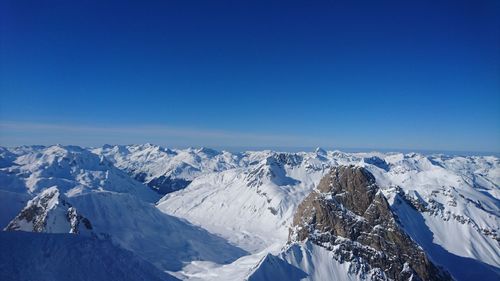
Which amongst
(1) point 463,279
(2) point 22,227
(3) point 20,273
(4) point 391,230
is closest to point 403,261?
(4) point 391,230

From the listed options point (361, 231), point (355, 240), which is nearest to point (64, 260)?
point (355, 240)

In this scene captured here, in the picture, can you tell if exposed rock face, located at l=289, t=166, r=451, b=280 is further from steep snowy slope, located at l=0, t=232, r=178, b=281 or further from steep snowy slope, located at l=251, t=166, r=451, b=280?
steep snowy slope, located at l=0, t=232, r=178, b=281

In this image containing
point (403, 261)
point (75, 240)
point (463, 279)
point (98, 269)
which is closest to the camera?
point (98, 269)

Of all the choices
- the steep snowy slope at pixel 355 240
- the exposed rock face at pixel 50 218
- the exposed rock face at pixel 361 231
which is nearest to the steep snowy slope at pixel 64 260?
the steep snowy slope at pixel 355 240

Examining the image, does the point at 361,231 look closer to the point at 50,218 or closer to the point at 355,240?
the point at 355,240

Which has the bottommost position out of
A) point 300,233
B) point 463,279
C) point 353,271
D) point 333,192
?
point 463,279

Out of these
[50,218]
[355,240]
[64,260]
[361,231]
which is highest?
[64,260]

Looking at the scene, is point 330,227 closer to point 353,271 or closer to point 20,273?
point 353,271
